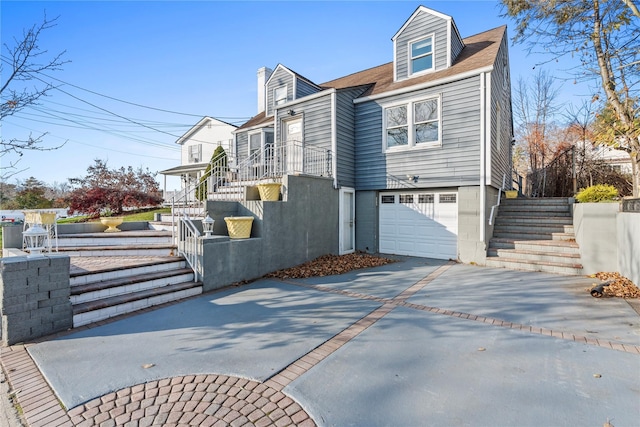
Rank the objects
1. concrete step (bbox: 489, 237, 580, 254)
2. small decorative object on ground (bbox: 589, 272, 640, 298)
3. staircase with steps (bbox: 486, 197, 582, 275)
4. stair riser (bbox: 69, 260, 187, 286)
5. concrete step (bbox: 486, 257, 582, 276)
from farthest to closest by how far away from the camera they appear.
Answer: concrete step (bbox: 489, 237, 580, 254), staircase with steps (bbox: 486, 197, 582, 275), concrete step (bbox: 486, 257, 582, 276), small decorative object on ground (bbox: 589, 272, 640, 298), stair riser (bbox: 69, 260, 187, 286)

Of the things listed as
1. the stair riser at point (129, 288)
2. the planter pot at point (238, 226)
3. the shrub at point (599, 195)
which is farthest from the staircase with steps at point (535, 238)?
the stair riser at point (129, 288)

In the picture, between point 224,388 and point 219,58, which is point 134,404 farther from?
point 219,58

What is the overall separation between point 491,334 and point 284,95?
11735 mm

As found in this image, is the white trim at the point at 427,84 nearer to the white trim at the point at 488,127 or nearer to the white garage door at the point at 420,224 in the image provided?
the white trim at the point at 488,127

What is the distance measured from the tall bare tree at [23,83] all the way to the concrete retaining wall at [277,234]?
284 centimetres

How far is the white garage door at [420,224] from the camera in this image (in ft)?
28.8

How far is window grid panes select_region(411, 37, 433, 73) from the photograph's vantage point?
9.35 meters

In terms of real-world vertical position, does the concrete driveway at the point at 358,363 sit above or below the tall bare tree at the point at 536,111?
below

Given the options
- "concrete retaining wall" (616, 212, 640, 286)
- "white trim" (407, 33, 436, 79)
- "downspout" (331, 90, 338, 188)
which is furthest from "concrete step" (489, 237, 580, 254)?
"white trim" (407, 33, 436, 79)

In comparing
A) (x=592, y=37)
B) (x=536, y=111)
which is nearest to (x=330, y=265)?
(x=592, y=37)

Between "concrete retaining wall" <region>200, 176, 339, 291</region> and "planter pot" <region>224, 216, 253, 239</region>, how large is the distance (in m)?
0.25

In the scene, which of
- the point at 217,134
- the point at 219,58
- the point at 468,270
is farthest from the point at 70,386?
the point at 217,134

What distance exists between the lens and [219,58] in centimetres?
1067

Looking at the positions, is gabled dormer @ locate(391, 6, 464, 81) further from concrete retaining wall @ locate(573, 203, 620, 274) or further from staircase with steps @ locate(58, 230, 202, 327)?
staircase with steps @ locate(58, 230, 202, 327)
